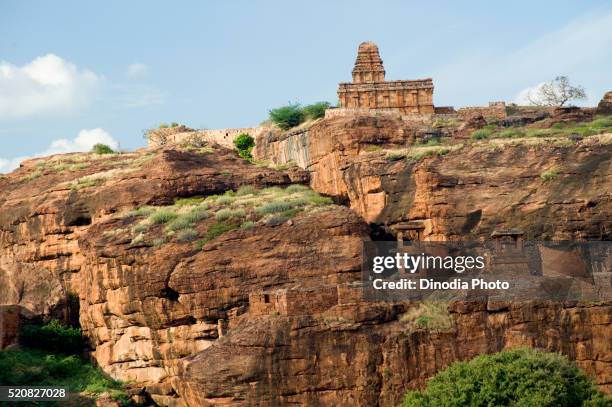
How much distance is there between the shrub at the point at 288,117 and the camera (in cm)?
8106

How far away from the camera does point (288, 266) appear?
5653cm

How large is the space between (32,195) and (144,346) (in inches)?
611

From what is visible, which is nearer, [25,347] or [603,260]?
[603,260]

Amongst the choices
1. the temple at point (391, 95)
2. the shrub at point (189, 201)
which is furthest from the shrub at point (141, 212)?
the temple at point (391, 95)

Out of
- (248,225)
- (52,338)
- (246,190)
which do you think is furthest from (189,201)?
(52,338)

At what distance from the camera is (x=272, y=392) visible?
49000 mm

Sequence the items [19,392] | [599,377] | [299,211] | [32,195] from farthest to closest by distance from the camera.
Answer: [32,195] < [299,211] < [19,392] < [599,377]

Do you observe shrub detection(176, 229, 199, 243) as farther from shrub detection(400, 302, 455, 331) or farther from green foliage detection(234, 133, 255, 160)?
green foliage detection(234, 133, 255, 160)

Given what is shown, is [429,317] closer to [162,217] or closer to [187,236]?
[187,236]

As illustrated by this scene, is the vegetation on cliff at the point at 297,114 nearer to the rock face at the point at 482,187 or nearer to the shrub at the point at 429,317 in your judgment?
the rock face at the point at 482,187

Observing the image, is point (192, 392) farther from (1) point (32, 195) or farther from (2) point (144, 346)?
(1) point (32, 195)

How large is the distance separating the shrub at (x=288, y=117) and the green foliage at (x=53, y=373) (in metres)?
24.9

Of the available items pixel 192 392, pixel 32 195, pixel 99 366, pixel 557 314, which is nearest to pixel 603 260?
pixel 557 314

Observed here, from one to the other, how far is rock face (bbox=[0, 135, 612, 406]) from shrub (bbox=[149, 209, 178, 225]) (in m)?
1.78
